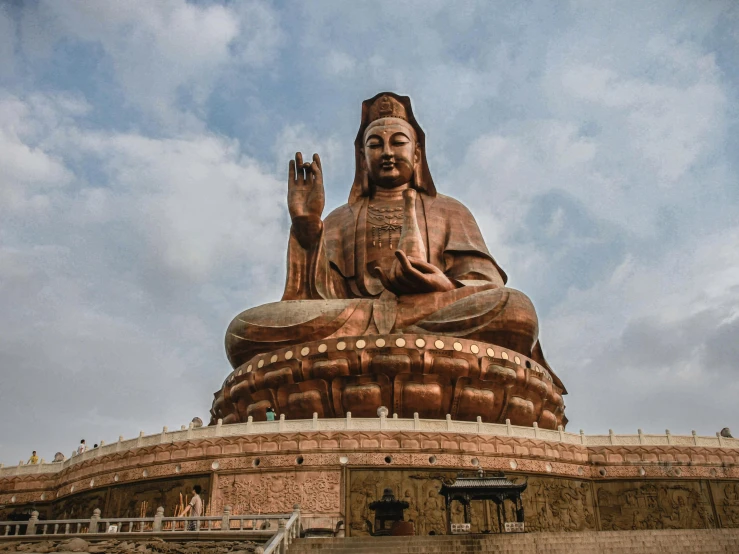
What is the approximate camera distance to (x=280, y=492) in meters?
11.8

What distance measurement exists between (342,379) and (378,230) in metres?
5.01

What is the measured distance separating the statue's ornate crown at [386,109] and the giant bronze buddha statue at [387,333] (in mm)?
2729

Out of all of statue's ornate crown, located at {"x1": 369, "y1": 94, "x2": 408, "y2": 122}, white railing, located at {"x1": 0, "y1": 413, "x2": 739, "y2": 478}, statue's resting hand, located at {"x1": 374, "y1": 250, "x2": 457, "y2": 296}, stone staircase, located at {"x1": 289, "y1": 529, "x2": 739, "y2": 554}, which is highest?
statue's ornate crown, located at {"x1": 369, "y1": 94, "x2": 408, "y2": 122}

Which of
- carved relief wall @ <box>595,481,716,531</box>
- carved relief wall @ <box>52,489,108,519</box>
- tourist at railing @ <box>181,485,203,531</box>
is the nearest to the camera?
tourist at railing @ <box>181,485,203,531</box>

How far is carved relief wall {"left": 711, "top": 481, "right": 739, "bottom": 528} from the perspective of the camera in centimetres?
1251

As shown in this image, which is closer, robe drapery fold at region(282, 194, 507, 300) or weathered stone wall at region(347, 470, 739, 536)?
weathered stone wall at region(347, 470, 739, 536)

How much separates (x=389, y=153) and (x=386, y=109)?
1534 millimetres

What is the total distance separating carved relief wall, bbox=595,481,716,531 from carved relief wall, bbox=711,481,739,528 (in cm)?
14

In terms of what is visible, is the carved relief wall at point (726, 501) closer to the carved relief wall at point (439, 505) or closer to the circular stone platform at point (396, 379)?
the carved relief wall at point (439, 505)

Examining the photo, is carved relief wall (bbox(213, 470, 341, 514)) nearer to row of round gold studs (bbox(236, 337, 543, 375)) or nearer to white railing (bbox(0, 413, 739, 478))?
white railing (bbox(0, 413, 739, 478))

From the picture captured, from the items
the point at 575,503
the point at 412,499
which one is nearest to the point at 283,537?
the point at 412,499

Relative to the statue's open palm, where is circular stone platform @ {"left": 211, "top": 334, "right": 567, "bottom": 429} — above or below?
below

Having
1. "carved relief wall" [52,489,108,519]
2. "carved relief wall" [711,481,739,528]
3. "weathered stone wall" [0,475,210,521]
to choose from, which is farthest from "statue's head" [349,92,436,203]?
"carved relief wall" [711,481,739,528]

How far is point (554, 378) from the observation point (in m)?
17.4
